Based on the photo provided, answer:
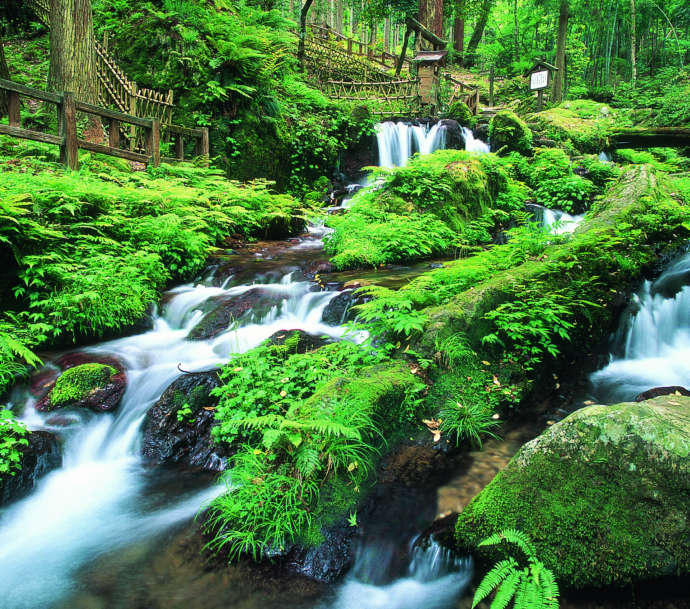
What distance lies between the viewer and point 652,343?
221 inches

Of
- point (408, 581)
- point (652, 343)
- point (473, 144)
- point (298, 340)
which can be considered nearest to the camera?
point (408, 581)

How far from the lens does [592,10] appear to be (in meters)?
31.9

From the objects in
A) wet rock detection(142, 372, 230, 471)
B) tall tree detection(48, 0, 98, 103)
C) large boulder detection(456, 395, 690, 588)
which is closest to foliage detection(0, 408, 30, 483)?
wet rock detection(142, 372, 230, 471)

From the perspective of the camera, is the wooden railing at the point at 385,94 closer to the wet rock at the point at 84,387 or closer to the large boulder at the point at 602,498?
the wet rock at the point at 84,387

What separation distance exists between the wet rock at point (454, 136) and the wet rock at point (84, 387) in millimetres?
14673

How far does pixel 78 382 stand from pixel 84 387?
84mm

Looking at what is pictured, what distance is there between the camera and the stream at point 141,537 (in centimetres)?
283

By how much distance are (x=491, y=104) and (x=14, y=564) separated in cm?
2889

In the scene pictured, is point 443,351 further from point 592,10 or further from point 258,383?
point 592,10

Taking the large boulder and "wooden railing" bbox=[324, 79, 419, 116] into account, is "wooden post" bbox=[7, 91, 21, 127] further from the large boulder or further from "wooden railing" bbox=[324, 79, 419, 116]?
"wooden railing" bbox=[324, 79, 419, 116]

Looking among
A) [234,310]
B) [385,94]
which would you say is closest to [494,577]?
[234,310]

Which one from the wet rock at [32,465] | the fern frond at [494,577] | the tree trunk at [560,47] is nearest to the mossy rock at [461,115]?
the tree trunk at [560,47]

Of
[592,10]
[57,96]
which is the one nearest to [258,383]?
[57,96]

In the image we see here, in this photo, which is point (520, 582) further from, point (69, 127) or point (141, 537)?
point (69, 127)
